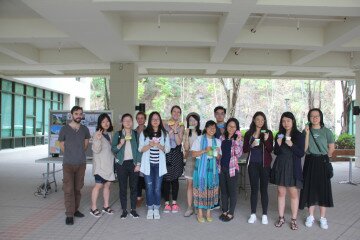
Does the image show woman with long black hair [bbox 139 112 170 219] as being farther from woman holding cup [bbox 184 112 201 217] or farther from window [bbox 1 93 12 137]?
window [bbox 1 93 12 137]

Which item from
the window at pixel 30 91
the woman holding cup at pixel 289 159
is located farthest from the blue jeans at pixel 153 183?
the window at pixel 30 91

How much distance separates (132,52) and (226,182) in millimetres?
5470

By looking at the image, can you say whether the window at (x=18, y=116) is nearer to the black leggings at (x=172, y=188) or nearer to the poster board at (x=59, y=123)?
the poster board at (x=59, y=123)

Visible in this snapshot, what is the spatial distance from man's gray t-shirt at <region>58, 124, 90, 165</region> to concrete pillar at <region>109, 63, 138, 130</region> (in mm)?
5592

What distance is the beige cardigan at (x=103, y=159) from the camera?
5.19 meters

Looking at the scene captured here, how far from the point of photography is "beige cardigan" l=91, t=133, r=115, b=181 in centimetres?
519

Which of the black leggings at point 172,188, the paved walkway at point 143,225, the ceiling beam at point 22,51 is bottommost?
the paved walkway at point 143,225

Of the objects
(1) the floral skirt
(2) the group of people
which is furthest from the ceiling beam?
(1) the floral skirt

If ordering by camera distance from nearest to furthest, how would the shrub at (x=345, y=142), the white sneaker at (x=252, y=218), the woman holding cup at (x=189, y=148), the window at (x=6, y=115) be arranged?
the white sneaker at (x=252, y=218), the woman holding cup at (x=189, y=148), the shrub at (x=345, y=142), the window at (x=6, y=115)

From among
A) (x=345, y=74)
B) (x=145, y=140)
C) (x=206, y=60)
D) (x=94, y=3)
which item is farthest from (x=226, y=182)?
(x=345, y=74)

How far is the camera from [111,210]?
18.1 feet

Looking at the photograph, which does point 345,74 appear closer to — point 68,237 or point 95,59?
point 95,59

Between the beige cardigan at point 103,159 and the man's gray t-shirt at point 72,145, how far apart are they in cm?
20

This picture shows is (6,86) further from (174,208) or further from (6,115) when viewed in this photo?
(174,208)
